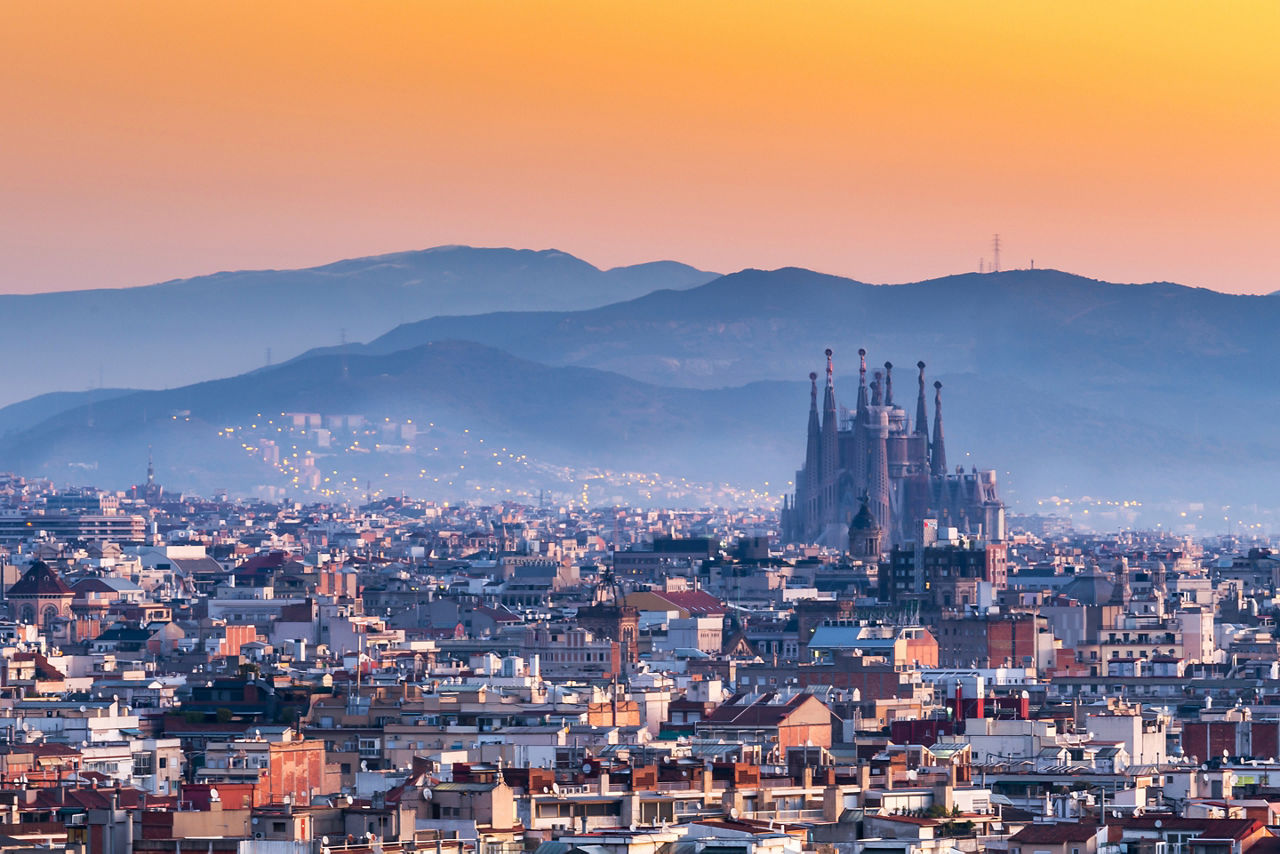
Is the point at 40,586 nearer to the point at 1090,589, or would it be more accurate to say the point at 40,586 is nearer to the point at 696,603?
the point at 696,603


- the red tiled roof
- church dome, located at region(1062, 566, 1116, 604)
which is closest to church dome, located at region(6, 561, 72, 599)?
the red tiled roof

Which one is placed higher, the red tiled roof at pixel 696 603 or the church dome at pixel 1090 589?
the church dome at pixel 1090 589

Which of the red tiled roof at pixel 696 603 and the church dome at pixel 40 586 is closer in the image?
the red tiled roof at pixel 696 603

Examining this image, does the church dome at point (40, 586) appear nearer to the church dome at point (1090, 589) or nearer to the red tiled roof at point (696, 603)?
the red tiled roof at point (696, 603)

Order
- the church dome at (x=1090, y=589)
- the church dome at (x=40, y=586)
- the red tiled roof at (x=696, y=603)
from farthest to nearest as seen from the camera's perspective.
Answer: the church dome at (x=1090, y=589), the church dome at (x=40, y=586), the red tiled roof at (x=696, y=603)

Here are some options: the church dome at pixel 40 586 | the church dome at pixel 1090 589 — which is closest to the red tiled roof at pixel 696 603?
the church dome at pixel 1090 589

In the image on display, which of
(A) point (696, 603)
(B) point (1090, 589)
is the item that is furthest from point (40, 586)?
(B) point (1090, 589)

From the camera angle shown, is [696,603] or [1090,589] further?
[1090,589]

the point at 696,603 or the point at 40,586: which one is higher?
the point at 40,586

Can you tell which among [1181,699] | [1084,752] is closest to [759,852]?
[1084,752]

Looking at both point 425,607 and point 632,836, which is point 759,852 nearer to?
point 632,836

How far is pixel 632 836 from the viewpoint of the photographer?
43844 millimetres

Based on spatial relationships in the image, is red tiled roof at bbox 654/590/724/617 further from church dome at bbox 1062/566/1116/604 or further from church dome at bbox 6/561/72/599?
church dome at bbox 6/561/72/599

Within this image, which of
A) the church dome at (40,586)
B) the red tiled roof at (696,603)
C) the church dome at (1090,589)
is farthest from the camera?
the church dome at (1090,589)
